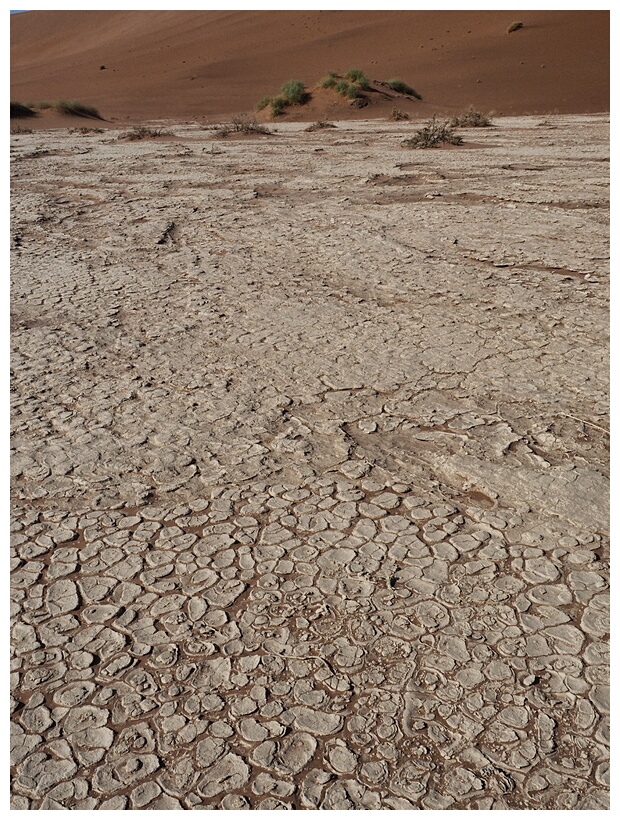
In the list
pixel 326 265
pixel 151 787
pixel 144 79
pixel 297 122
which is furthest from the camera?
pixel 144 79

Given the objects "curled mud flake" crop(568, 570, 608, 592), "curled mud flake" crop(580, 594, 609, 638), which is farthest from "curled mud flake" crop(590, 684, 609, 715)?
"curled mud flake" crop(568, 570, 608, 592)

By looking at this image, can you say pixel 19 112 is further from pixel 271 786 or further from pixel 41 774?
pixel 271 786

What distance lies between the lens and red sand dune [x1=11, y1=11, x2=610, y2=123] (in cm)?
2095

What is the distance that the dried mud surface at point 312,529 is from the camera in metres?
1.62

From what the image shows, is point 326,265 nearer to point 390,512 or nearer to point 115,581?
point 390,512

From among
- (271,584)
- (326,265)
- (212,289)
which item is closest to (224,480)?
(271,584)

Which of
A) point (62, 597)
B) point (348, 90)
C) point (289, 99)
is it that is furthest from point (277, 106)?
point (62, 597)

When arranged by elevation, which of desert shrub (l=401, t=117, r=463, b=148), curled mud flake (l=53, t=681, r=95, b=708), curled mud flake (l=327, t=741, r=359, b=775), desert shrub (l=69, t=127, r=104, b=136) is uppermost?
desert shrub (l=69, t=127, r=104, b=136)

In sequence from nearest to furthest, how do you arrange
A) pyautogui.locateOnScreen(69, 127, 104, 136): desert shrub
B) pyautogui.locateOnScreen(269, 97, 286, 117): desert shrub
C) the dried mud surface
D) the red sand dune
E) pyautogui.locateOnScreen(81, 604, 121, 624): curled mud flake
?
the dried mud surface → pyautogui.locateOnScreen(81, 604, 121, 624): curled mud flake → pyautogui.locateOnScreen(69, 127, 104, 136): desert shrub → pyautogui.locateOnScreen(269, 97, 286, 117): desert shrub → the red sand dune

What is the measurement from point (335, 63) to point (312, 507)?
29761mm

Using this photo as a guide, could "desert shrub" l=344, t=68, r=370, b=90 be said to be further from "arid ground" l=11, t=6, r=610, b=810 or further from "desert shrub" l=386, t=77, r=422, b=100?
"arid ground" l=11, t=6, r=610, b=810

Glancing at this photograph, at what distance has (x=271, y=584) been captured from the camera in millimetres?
2109

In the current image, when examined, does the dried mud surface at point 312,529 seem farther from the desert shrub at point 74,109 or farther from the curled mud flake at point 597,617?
the desert shrub at point 74,109

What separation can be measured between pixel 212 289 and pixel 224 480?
2.20 metres
